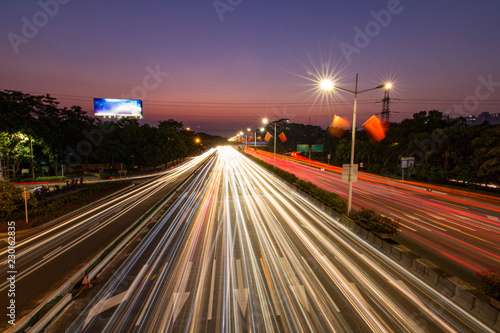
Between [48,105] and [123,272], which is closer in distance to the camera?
[123,272]

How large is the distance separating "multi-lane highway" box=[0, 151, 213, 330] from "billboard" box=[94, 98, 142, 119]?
152ft

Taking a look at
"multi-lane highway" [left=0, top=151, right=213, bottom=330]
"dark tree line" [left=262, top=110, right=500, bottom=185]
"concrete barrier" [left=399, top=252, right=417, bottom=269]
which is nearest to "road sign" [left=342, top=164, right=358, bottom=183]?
"concrete barrier" [left=399, top=252, right=417, bottom=269]

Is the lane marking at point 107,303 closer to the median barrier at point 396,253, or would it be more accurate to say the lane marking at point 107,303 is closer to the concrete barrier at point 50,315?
the concrete barrier at point 50,315

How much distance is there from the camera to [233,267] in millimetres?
11195

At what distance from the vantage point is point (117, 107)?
61500 millimetres

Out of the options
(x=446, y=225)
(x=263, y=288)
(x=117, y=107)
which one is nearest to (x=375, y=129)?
(x=446, y=225)

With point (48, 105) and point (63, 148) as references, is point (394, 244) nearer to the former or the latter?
point (63, 148)

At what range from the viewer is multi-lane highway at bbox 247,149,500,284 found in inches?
491

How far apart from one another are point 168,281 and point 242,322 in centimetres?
396

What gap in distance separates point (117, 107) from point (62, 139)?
1596cm

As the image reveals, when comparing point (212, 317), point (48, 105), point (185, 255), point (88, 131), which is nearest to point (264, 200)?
point (185, 255)

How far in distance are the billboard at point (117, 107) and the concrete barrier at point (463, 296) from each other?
69346 mm

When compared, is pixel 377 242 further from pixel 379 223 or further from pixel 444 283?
pixel 444 283

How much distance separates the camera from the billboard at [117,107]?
6012cm
